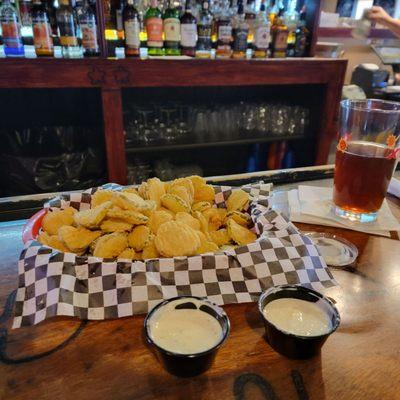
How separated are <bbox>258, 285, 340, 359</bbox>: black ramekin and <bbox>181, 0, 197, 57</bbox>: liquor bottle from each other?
6.72 ft

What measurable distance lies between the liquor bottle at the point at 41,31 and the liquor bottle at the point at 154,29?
1.86 ft

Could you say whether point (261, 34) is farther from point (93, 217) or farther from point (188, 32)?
point (93, 217)

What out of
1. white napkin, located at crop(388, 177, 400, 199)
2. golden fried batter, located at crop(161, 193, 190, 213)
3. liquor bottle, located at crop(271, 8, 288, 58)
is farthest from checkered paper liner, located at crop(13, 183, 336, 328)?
liquor bottle, located at crop(271, 8, 288, 58)

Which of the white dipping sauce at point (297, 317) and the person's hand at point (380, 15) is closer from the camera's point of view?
the white dipping sauce at point (297, 317)

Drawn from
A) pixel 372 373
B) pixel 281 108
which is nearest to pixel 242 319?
pixel 372 373

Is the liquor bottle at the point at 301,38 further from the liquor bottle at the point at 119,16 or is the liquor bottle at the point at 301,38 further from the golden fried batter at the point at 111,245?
the golden fried batter at the point at 111,245

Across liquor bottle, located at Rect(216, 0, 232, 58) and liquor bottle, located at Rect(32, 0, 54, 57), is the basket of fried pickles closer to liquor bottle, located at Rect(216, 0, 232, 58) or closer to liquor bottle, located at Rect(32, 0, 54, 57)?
liquor bottle, located at Rect(32, 0, 54, 57)

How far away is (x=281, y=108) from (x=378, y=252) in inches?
81.7

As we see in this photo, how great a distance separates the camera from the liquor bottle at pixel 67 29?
6.70 feet

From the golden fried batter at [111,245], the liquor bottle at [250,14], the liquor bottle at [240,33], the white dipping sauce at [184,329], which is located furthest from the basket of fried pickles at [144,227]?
the liquor bottle at [250,14]

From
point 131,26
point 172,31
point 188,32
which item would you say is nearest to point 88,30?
point 131,26

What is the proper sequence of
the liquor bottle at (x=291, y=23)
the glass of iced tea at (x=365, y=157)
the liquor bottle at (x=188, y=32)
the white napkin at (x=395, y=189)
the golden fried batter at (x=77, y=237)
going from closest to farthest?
1. the golden fried batter at (x=77, y=237)
2. the glass of iced tea at (x=365, y=157)
3. the white napkin at (x=395, y=189)
4. the liquor bottle at (x=188, y=32)
5. the liquor bottle at (x=291, y=23)

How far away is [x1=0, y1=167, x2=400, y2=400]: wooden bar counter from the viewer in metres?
0.52

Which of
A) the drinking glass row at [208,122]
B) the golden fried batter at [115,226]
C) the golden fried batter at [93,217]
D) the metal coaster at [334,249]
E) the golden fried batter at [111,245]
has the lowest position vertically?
the drinking glass row at [208,122]
